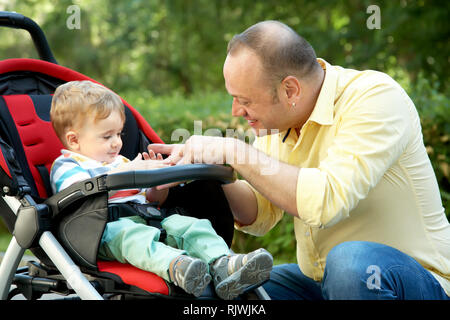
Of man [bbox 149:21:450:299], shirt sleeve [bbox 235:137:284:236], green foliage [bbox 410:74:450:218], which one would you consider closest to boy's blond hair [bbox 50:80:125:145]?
man [bbox 149:21:450:299]

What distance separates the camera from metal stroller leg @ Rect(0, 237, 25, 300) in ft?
6.98

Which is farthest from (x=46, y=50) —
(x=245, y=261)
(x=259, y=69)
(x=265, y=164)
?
(x=245, y=261)

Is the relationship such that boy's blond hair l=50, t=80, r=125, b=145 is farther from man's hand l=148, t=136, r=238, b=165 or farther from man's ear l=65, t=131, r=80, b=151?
man's hand l=148, t=136, r=238, b=165

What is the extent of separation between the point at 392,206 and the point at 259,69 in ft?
2.46

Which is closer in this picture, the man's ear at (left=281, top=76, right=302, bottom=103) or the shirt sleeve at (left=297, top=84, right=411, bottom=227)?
the shirt sleeve at (left=297, top=84, right=411, bottom=227)

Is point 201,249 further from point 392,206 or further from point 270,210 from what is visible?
point 392,206

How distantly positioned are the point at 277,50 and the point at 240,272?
88 cm

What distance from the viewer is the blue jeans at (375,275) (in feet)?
6.59

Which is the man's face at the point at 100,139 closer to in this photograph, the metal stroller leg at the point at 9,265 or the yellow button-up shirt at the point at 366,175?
the metal stroller leg at the point at 9,265

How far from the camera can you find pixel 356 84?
223 cm

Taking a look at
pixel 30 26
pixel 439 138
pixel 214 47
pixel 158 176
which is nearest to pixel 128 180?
pixel 158 176

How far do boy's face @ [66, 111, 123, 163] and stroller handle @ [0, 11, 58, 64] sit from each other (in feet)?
2.27
